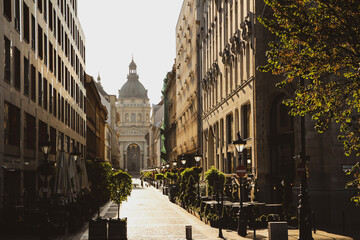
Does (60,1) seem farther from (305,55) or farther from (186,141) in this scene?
(305,55)

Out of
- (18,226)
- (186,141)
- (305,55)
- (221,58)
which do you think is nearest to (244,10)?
(221,58)

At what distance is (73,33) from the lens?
60.8m

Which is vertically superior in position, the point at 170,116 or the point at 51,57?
the point at 170,116

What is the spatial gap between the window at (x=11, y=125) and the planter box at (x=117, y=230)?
9119 millimetres

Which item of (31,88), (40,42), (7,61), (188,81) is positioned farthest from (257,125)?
(188,81)

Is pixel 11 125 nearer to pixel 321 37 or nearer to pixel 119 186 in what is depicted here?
pixel 119 186

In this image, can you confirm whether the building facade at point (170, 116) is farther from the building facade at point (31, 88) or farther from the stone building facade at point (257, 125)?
the building facade at point (31, 88)

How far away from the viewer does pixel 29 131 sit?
34.9 meters

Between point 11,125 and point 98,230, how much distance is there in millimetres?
10293

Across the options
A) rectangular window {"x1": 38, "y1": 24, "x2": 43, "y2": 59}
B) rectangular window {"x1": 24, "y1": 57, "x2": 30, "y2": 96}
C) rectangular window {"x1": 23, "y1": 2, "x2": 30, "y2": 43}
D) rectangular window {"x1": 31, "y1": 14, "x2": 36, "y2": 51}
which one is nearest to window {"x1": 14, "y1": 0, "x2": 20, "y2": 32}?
rectangular window {"x1": 23, "y1": 2, "x2": 30, "y2": 43}

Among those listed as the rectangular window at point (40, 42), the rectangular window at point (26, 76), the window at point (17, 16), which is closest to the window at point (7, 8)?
the window at point (17, 16)

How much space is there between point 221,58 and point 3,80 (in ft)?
85.8

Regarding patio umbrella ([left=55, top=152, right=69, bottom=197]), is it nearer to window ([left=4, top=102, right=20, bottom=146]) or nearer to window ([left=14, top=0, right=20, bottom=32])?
window ([left=4, top=102, right=20, bottom=146])

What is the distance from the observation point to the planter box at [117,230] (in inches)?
872
